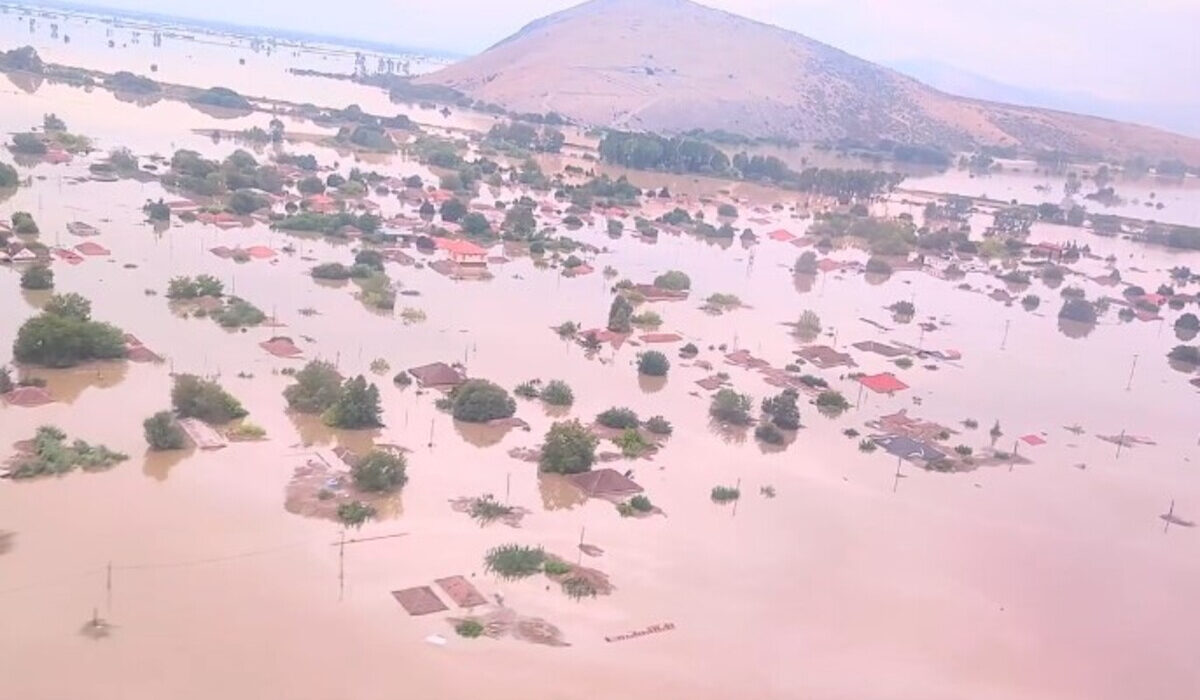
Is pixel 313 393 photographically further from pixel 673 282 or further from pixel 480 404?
pixel 673 282

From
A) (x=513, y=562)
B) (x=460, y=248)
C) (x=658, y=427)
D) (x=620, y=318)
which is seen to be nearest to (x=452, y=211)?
(x=460, y=248)

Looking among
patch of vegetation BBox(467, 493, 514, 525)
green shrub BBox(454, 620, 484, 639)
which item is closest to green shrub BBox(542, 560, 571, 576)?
patch of vegetation BBox(467, 493, 514, 525)

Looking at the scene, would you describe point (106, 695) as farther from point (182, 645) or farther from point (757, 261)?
point (757, 261)

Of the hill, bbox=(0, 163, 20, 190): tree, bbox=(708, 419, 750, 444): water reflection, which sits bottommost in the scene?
bbox=(708, 419, 750, 444): water reflection

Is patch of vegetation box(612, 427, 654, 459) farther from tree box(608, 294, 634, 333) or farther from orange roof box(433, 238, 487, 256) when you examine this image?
orange roof box(433, 238, 487, 256)

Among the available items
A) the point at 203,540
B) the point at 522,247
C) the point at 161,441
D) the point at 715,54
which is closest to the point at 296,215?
the point at 522,247

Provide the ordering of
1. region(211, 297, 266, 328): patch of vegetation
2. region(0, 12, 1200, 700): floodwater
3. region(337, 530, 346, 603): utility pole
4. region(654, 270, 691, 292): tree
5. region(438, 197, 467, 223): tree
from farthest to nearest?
region(438, 197, 467, 223): tree, region(654, 270, 691, 292): tree, region(211, 297, 266, 328): patch of vegetation, region(337, 530, 346, 603): utility pole, region(0, 12, 1200, 700): floodwater

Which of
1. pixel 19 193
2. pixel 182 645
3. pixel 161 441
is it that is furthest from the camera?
pixel 19 193
